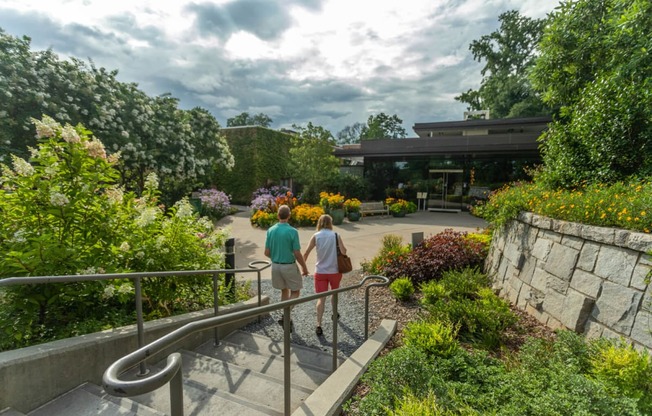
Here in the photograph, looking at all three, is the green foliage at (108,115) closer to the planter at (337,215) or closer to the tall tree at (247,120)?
the planter at (337,215)

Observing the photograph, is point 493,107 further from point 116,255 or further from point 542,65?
point 116,255

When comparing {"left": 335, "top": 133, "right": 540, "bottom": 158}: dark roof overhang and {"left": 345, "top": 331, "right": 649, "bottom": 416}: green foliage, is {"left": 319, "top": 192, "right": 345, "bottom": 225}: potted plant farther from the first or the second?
{"left": 345, "top": 331, "right": 649, "bottom": 416}: green foliage

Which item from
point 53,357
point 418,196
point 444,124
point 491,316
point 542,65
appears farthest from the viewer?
point 444,124

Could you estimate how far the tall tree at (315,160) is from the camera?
16.7m

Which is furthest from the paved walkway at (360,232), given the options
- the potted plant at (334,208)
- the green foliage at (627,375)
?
the green foliage at (627,375)

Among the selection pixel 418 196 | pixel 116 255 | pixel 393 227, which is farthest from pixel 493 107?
pixel 116 255

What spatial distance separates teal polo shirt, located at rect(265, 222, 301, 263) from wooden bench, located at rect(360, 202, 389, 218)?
10502 millimetres

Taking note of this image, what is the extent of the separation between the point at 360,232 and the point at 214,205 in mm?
6988

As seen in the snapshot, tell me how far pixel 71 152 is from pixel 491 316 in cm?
489

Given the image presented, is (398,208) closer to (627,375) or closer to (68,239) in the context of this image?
(627,375)

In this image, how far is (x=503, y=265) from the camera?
5387mm

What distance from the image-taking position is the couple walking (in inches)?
163

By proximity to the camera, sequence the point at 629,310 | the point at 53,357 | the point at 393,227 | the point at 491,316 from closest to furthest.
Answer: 1. the point at 53,357
2. the point at 629,310
3. the point at 491,316
4. the point at 393,227

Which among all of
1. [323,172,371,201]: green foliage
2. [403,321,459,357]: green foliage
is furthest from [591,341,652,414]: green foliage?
[323,172,371,201]: green foliage
